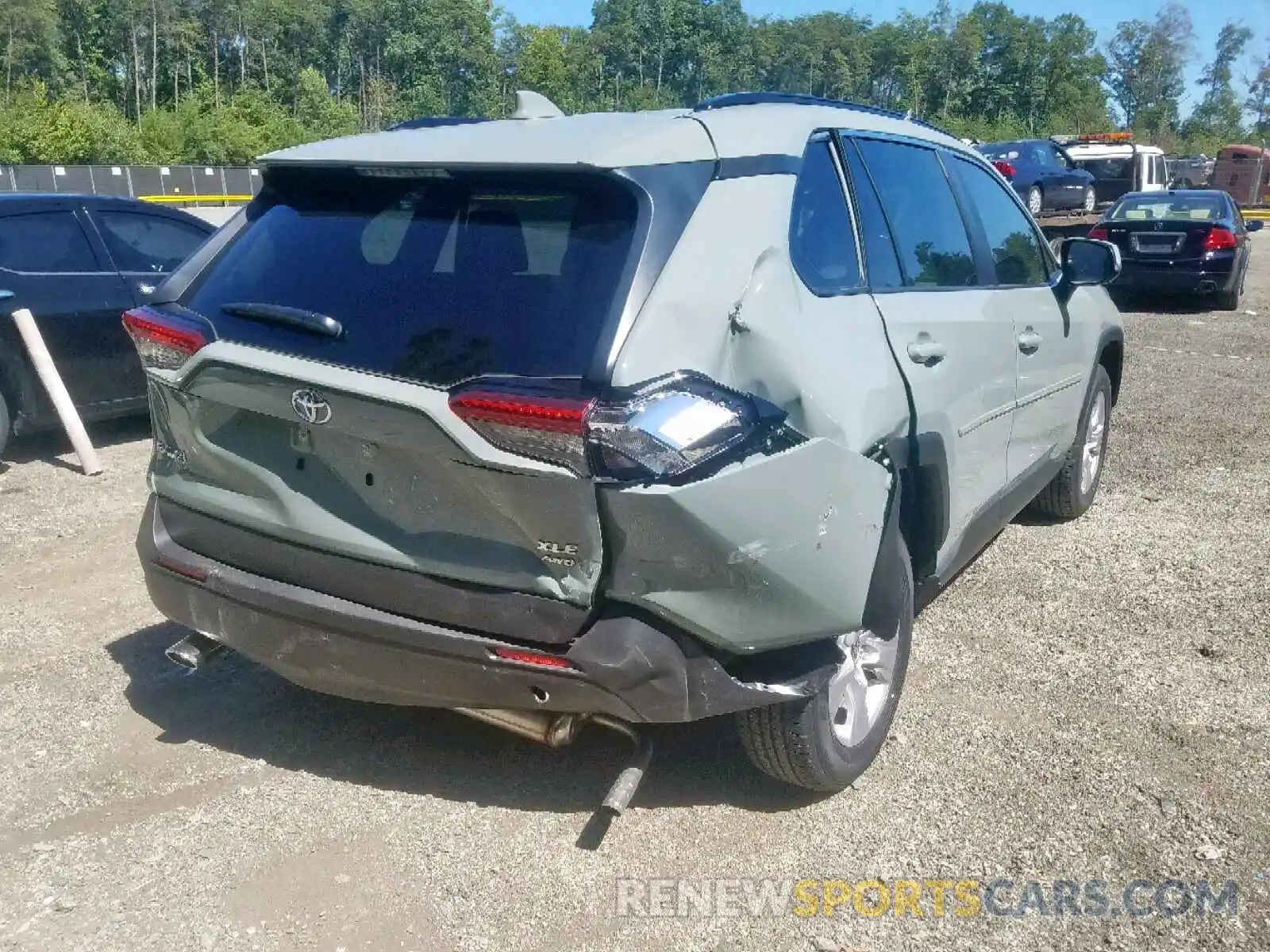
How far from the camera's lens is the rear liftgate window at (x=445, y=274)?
105 inches

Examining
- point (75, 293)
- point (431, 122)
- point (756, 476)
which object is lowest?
point (75, 293)

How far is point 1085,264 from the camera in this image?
16.4 feet

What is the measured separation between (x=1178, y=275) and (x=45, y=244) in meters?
12.4

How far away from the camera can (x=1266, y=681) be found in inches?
161

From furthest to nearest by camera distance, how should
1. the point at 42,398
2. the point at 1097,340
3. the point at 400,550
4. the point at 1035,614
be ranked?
1. the point at 42,398
2. the point at 1097,340
3. the point at 1035,614
4. the point at 400,550

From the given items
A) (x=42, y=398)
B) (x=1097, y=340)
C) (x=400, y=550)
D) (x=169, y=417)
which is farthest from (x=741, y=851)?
(x=42, y=398)

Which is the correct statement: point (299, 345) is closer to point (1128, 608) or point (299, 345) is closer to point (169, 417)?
point (169, 417)

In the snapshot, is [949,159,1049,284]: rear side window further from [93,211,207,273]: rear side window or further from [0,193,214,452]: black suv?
[93,211,207,273]: rear side window

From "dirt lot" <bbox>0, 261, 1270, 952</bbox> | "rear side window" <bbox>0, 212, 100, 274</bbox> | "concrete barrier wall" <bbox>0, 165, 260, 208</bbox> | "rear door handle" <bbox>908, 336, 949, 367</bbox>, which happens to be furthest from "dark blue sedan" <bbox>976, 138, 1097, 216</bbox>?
"rear door handle" <bbox>908, 336, 949, 367</bbox>

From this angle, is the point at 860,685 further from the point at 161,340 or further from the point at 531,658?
the point at 161,340

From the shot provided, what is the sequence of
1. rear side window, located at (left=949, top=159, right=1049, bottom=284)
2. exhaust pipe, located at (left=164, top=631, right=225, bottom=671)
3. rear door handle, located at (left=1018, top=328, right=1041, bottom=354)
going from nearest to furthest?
exhaust pipe, located at (left=164, top=631, right=225, bottom=671)
rear door handle, located at (left=1018, top=328, right=1041, bottom=354)
rear side window, located at (left=949, top=159, right=1049, bottom=284)

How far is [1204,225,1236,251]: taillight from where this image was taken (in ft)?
46.5

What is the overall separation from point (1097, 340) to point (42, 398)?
582 centimetres

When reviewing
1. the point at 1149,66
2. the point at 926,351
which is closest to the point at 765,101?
the point at 926,351
